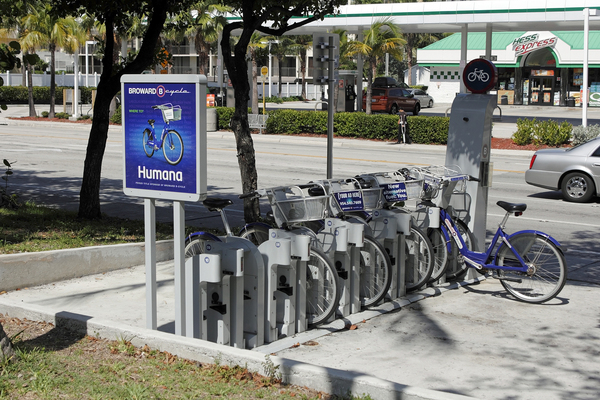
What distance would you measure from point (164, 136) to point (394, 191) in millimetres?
3083

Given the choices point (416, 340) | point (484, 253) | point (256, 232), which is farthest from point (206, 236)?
point (484, 253)

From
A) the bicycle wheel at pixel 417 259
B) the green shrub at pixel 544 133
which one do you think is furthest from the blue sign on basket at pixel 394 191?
the green shrub at pixel 544 133

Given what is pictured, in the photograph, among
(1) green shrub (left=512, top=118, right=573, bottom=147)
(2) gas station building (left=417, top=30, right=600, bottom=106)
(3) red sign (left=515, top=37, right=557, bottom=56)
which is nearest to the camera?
(1) green shrub (left=512, top=118, right=573, bottom=147)

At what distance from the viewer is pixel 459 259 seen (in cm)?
855

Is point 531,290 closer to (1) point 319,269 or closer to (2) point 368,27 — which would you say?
(1) point 319,269

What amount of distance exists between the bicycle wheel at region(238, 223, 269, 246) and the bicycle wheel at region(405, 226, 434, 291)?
1.67m

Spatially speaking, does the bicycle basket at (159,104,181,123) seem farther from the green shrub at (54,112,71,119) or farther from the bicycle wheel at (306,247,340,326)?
the green shrub at (54,112,71,119)

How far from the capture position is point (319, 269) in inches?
259

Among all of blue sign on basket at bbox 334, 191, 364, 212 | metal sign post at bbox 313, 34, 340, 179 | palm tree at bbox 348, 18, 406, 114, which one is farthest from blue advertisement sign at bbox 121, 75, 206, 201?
palm tree at bbox 348, 18, 406, 114

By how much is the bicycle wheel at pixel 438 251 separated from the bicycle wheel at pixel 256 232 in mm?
2094

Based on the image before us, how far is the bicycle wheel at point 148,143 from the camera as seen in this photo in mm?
5527

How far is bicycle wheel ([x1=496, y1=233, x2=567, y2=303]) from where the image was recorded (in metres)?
7.44

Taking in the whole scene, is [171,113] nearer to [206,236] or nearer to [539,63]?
[206,236]

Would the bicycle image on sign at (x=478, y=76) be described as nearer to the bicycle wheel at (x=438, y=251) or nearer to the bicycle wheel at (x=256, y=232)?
the bicycle wheel at (x=438, y=251)
